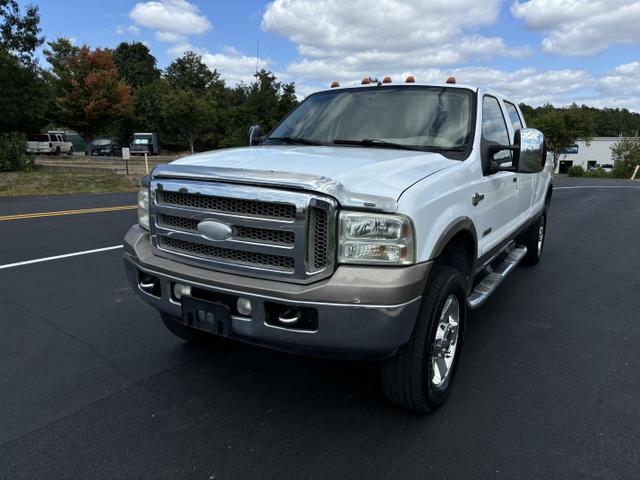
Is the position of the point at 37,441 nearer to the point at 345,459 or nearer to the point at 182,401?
the point at 182,401

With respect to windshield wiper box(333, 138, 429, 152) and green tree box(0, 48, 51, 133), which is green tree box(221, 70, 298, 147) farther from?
windshield wiper box(333, 138, 429, 152)

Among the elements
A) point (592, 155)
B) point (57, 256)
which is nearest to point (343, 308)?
point (57, 256)

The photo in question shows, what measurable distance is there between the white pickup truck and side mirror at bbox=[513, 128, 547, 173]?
0.02m

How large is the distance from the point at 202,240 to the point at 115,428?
44.8 inches

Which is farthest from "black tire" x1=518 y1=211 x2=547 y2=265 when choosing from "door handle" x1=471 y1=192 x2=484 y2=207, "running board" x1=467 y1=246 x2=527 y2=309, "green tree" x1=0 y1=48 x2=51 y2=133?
"green tree" x1=0 y1=48 x2=51 y2=133

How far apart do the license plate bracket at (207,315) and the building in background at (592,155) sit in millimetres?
80097

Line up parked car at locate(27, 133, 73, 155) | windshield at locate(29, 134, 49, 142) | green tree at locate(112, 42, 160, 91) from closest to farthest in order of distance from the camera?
parked car at locate(27, 133, 73, 155)
windshield at locate(29, 134, 49, 142)
green tree at locate(112, 42, 160, 91)

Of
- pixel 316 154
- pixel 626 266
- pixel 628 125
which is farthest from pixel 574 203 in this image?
pixel 628 125

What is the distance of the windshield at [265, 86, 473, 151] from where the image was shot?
363cm

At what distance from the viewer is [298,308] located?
8.03ft

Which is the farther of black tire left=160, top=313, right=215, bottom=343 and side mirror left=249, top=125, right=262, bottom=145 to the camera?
side mirror left=249, top=125, right=262, bottom=145

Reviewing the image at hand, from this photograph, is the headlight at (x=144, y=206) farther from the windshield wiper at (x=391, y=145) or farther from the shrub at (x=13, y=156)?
the shrub at (x=13, y=156)

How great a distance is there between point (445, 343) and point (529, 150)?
1627 millimetres

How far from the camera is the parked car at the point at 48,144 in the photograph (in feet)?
128
